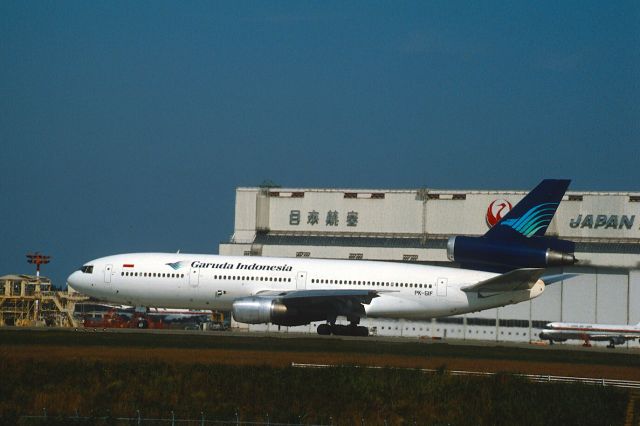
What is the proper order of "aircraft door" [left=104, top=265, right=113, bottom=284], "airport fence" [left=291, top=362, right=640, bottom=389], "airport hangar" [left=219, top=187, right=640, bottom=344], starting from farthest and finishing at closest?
"airport hangar" [left=219, top=187, right=640, bottom=344] → "aircraft door" [left=104, top=265, right=113, bottom=284] → "airport fence" [left=291, top=362, right=640, bottom=389]

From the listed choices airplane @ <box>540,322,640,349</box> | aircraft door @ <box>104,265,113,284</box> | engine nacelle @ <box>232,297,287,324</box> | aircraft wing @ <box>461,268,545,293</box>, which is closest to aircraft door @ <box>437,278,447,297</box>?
aircraft wing @ <box>461,268,545,293</box>

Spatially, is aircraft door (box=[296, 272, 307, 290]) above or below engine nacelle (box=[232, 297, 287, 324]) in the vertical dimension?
above

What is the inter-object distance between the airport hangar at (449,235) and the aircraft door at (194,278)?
16.3 meters

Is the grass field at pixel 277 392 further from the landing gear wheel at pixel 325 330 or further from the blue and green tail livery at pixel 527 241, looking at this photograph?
the landing gear wheel at pixel 325 330

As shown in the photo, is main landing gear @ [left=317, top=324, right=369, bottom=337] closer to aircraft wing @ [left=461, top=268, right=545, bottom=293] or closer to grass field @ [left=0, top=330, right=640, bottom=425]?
aircraft wing @ [left=461, top=268, right=545, bottom=293]

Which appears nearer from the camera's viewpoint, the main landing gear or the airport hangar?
the main landing gear

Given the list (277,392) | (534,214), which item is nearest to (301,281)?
(534,214)

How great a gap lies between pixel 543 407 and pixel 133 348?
17652mm

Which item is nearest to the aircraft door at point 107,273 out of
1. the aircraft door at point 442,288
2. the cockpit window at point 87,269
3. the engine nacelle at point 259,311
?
the cockpit window at point 87,269

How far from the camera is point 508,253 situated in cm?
5391

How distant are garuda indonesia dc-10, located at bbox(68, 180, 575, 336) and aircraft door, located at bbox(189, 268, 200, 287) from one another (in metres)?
0.02

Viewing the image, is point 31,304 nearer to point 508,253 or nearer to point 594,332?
point 508,253

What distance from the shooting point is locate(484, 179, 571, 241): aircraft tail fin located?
54.0 meters

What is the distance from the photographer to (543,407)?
29062 millimetres
